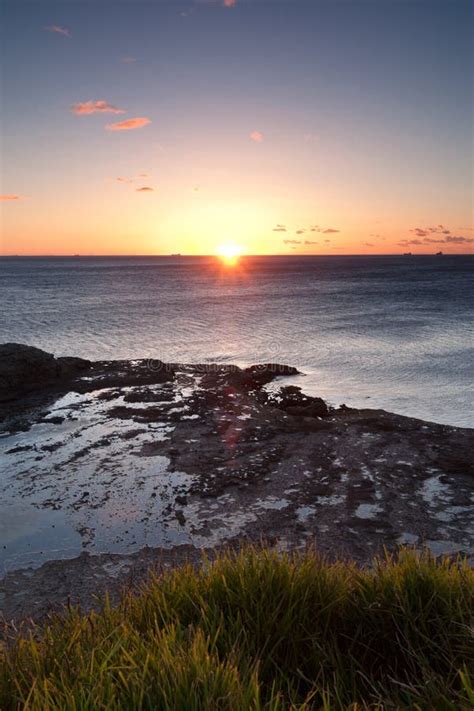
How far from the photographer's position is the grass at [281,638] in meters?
3.00

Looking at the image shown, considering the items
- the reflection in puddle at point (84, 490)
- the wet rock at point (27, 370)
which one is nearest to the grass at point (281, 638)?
the reflection in puddle at point (84, 490)

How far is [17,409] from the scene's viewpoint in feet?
56.4

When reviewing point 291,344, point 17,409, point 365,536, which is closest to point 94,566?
point 365,536

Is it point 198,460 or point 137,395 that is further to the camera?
point 137,395

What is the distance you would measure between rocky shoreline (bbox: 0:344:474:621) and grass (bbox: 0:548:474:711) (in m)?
1.60

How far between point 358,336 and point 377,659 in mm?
32212

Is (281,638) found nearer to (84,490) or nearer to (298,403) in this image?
(84,490)

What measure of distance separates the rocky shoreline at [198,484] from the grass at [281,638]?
1596 millimetres

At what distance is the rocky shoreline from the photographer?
8586mm

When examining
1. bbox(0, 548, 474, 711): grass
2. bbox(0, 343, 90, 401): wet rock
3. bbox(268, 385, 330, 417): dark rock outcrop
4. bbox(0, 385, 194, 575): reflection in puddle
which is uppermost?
bbox(0, 548, 474, 711): grass

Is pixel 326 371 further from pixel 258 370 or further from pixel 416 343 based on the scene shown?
pixel 416 343

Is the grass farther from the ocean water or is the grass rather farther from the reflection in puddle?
the ocean water

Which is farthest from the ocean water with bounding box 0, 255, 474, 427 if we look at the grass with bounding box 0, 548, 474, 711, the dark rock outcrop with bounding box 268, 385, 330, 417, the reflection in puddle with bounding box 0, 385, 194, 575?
the grass with bounding box 0, 548, 474, 711

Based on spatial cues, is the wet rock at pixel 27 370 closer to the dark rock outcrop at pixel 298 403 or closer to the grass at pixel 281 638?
the dark rock outcrop at pixel 298 403
